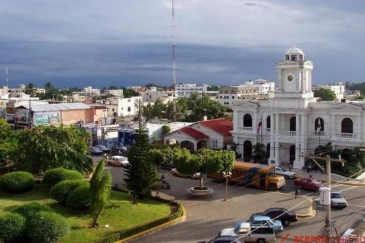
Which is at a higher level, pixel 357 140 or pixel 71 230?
pixel 357 140

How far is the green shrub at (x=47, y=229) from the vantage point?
938 inches

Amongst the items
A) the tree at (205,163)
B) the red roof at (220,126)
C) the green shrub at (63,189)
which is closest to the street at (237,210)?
the tree at (205,163)

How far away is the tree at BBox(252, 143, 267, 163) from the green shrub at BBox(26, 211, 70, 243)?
28.4 meters

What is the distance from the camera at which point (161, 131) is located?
60.6 meters

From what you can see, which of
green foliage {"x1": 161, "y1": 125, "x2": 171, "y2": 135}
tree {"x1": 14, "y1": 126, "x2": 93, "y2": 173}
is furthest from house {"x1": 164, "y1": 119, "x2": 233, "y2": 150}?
tree {"x1": 14, "y1": 126, "x2": 93, "y2": 173}

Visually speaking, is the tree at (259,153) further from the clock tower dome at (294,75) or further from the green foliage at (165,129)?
the green foliage at (165,129)

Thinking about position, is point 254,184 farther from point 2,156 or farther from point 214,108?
point 214,108

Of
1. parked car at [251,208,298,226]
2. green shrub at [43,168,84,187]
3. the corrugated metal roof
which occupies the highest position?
the corrugated metal roof

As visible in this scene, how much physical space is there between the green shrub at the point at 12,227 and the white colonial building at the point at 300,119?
29.0 m

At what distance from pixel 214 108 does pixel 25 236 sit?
186 feet

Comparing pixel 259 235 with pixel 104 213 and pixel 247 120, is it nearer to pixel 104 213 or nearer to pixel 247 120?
pixel 104 213

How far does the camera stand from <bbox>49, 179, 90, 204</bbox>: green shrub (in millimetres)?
30002

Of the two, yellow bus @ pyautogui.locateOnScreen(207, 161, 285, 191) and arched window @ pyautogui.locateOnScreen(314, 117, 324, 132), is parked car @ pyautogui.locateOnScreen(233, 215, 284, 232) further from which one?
arched window @ pyautogui.locateOnScreen(314, 117, 324, 132)

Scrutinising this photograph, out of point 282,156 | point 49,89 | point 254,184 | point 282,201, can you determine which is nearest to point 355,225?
point 282,201
